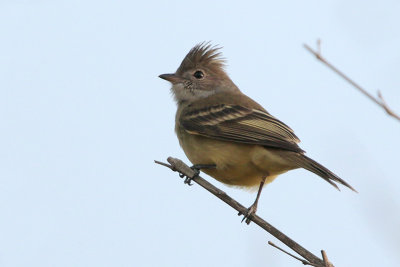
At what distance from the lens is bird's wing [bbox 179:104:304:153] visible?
7.66m

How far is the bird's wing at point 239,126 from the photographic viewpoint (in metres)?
7.66

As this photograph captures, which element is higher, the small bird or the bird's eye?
the bird's eye

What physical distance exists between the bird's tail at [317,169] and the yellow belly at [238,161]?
238mm

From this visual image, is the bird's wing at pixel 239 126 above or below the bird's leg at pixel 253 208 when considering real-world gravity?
above

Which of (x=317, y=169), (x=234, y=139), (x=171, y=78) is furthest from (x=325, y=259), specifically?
(x=171, y=78)

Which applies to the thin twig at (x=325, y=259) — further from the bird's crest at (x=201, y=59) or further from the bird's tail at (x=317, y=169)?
the bird's crest at (x=201, y=59)

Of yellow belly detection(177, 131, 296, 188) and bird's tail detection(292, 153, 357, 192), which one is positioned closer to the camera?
bird's tail detection(292, 153, 357, 192)

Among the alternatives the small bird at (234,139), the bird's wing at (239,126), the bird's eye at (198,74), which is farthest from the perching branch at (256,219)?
the bird's eye at (198,74)

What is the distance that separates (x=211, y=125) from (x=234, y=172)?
102cm

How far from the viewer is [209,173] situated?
26.8 ft

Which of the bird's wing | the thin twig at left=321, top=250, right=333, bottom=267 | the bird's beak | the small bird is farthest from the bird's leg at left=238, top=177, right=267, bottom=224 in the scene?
the bird's beak

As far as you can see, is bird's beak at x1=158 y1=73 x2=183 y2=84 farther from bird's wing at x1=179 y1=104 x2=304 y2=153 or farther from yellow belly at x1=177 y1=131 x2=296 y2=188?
yellow belly at x1=177 y1=131 x2=296 y2=188

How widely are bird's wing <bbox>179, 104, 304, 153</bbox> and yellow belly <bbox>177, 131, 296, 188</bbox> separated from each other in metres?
0.10

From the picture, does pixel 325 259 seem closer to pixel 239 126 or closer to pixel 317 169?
pixel 317 169
